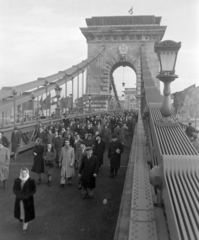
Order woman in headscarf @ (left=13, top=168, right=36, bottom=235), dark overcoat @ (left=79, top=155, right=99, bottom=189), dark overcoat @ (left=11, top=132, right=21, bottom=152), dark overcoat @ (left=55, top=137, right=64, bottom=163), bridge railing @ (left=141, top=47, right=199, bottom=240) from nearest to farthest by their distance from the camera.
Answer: bridge railing @ (left=141, top=47, right=199, bottom=240), woman in headscarf @ (left=13, top=168, right=36, bottom=235), dark overcoat @ (left=79, top=155, right=99, bottom=189), dark overcoat @ (left=55, top=137, right=64, bottom=163), dark overcoat @ (left=11, top=132, right=21, bottom=152)

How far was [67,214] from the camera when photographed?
4.79 metres

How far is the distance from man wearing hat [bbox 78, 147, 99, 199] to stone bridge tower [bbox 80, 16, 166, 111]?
1211 inches

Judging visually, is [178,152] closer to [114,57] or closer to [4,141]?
[4,141]

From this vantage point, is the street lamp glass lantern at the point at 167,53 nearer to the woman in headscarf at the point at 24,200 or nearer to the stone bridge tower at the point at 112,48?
the woman in headscarf at the point at 24,200

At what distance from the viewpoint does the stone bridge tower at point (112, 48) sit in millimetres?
36656

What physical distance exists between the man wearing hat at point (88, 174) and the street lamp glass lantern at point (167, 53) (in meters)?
2.59

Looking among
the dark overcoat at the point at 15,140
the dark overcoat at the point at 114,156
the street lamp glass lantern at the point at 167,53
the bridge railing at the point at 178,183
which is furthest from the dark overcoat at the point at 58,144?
the bridge railing at the point at 178,183

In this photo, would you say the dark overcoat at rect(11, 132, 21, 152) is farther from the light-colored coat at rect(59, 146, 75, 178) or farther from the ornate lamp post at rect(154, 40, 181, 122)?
the ornate lamp post at rect(154, 40, 181, 122)

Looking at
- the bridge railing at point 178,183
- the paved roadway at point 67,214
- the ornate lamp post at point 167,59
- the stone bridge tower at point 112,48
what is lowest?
the paved roadway at point 67,214

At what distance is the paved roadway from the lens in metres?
4.09

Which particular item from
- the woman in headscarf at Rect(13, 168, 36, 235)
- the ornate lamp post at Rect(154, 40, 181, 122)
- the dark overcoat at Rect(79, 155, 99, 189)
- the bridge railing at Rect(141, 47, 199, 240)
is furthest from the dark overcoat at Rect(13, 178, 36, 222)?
the ornate lamp post at Rect(154, 40, 181, 122)

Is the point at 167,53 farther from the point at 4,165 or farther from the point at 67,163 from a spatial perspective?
the point at 4,165

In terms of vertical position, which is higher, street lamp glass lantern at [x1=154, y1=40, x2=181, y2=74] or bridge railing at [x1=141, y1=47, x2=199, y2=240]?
Result: street lamp glass lantern at [x1=154, y1=40, x2=181, y2=74]

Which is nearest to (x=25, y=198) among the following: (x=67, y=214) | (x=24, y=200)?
(x=24, y=200)
